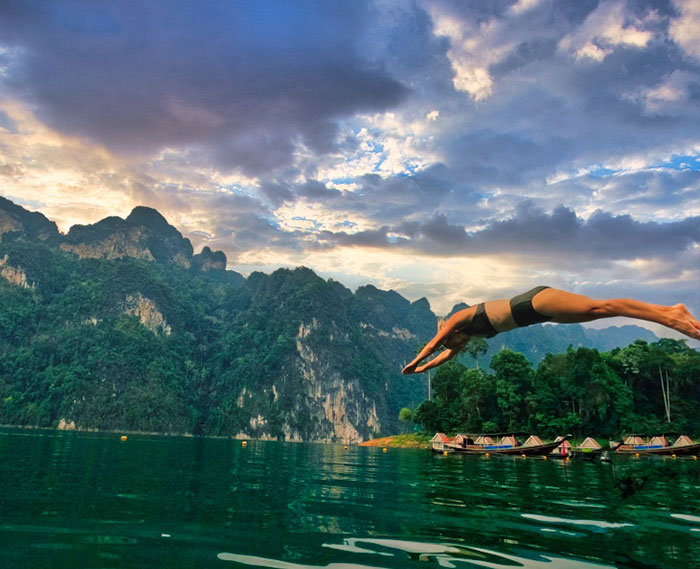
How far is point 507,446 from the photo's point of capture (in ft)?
137

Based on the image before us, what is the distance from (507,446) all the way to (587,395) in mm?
21238

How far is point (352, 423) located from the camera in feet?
594

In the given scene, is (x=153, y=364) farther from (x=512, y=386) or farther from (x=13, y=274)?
(x=512, y=386)

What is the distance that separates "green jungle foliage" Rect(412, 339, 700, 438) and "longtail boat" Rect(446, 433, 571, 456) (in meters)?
15.4

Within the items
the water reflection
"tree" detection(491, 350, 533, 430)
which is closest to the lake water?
the water reflection

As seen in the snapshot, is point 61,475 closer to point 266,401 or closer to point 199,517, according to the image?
point 199,517

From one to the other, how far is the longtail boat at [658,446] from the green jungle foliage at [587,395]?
10.5 meters

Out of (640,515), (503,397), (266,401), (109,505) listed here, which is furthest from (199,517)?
(266,401)

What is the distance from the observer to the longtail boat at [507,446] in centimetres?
3869

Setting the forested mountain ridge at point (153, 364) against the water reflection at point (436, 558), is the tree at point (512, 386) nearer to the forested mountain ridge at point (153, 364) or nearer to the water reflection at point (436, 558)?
the water reflection at point (436, 558)

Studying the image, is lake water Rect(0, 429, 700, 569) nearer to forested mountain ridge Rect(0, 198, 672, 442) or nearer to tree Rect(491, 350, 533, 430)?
tree Rect(491, 350, 533, 430)

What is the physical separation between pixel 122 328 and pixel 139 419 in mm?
42004

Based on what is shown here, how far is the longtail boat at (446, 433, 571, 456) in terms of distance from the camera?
38688mm

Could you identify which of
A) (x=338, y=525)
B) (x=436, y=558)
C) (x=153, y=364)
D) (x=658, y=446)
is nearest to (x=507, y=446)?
(x=658, y=446)
